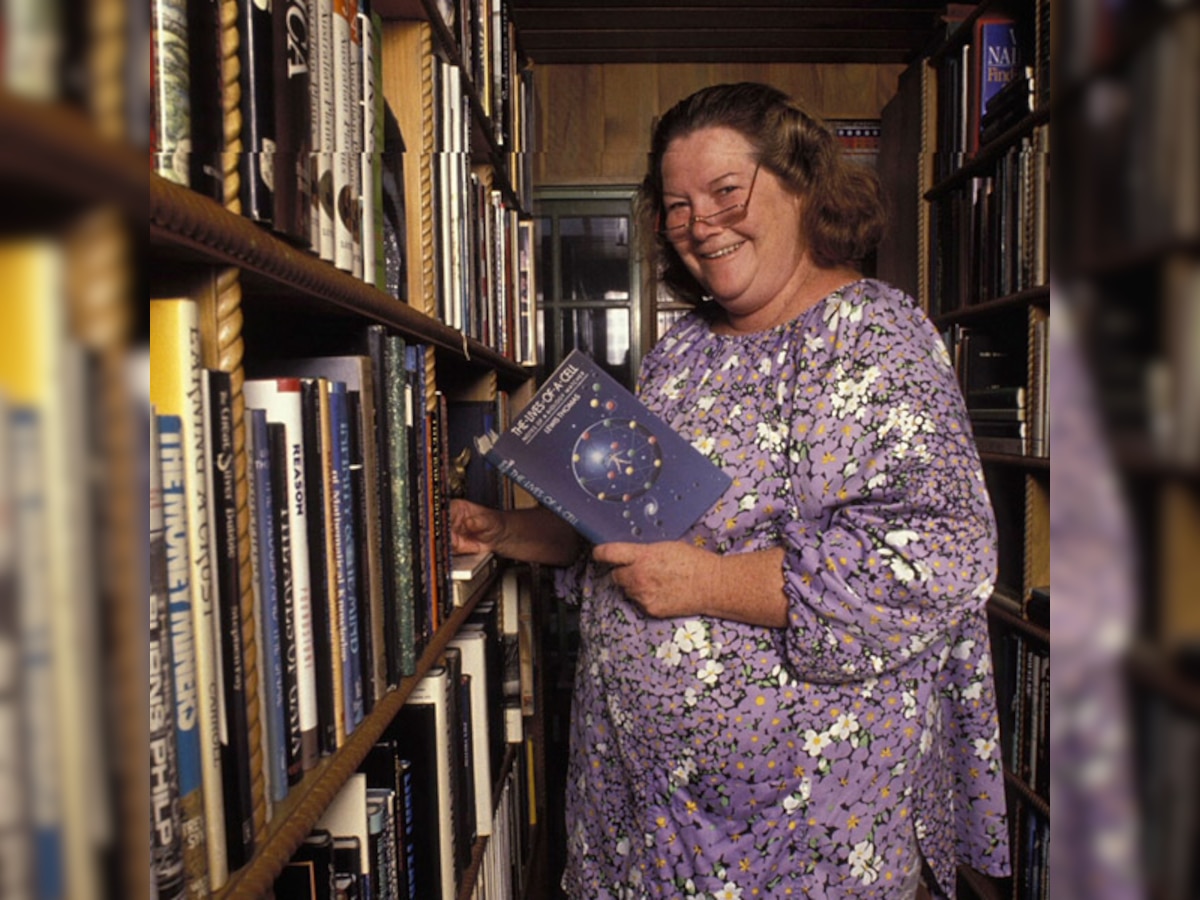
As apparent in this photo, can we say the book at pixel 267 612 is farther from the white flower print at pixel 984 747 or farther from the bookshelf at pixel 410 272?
the white flower print at pixel 984 747

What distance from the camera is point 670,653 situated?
41.1 inches

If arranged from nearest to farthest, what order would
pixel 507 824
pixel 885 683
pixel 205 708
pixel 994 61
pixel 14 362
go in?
pixel 14 362 → pixel 205 708 → pixel 885 683 → pixel 507 824 → pixel 994 61

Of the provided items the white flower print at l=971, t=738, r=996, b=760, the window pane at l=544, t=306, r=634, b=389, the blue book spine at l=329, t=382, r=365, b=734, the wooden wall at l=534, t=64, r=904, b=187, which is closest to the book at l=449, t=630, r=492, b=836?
the blue book spine at l=329, t=382, r=365, b=734

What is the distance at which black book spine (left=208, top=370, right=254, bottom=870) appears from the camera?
1.38 ft

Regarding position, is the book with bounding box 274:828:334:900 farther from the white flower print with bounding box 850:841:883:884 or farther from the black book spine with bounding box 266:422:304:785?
the white flower print with bounding box 850:841:883:884

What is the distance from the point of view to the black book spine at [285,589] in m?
0.51

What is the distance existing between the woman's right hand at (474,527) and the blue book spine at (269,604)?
710mm

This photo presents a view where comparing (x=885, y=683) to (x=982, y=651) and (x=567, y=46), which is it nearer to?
(x=982, y=651)

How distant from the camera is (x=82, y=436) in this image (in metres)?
0.07

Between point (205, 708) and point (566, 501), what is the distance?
0.66 metres

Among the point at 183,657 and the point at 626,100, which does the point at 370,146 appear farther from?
the point at 626,100

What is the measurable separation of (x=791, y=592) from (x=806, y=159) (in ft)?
1.96

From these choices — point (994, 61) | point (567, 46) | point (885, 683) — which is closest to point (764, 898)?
point (885, 683)

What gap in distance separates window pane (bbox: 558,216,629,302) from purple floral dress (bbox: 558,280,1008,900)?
1.97 m
